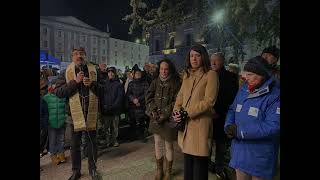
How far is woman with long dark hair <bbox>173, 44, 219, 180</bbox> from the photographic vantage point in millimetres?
2336

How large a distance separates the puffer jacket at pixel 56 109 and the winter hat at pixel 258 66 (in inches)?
61.4

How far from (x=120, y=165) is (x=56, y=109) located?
74 centimetres

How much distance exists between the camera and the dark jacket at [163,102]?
2.55 meters

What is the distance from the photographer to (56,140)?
2812mm

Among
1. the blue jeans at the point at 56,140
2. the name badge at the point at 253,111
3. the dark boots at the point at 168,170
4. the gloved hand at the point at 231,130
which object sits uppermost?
the name badge at the point at 253,111

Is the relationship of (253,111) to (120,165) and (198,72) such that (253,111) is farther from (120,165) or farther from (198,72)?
(120,165)

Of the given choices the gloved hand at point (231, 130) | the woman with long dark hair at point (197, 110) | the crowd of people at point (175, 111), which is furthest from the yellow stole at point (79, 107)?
the gloved hand at point (231, 130)

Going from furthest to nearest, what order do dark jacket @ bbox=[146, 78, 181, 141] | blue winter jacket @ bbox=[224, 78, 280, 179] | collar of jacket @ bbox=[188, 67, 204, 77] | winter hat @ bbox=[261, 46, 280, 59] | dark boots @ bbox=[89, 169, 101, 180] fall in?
dark boots @ bbox=[89, 169, 101, 180] < dark jacket @ bbox=[146, 78, 181, 141] < collar of jacket @ bbox=[188, 67, 204, 77] < winter hat @ bbox=[261, 46, 280, 59] < blue winter jacket @ bbox=[224, 78, 280, 179]

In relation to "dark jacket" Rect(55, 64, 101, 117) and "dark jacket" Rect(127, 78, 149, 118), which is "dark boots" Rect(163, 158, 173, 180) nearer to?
"dark jacket" Rect(127, 78, 149, 118)

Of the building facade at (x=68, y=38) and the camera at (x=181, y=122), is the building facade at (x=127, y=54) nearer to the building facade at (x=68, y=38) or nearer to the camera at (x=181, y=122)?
the building facade at (x=68, y=38)

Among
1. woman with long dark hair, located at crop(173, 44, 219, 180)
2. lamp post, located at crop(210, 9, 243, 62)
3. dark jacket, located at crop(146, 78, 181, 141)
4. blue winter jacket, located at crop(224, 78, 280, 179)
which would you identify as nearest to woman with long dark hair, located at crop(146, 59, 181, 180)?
dark jacket, located at crop(146, 78, 181, 141)

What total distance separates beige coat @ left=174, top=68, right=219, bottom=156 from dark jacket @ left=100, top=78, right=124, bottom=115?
666 mm
